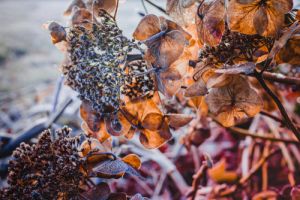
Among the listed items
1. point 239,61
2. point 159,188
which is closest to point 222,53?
point 239,61

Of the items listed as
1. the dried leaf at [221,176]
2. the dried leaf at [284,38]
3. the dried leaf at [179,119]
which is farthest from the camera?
the dried leaf at [221,176]

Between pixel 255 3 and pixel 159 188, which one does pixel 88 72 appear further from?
pixel 159 188

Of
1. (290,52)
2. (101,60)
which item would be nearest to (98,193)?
(101,60)

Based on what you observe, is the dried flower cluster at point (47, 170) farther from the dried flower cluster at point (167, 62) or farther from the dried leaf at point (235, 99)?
the dried leaf at point (235, 99)

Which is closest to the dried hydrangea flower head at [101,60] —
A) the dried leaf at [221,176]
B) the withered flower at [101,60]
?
the withered flower at [101,60]

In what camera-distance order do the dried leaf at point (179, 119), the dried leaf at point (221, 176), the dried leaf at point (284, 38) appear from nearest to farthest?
the dried leaf at point (284, 38)
the dried leaf at point (179, 119)
the dried leaf at point (221, 176)

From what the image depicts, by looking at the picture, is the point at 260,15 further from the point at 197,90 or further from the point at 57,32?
the point at 57,32

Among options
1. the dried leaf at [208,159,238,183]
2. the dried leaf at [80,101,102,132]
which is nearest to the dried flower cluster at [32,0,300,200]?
the dried leaf at [80,101,102,132]

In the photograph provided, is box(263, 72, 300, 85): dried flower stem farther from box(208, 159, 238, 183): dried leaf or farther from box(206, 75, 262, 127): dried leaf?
box(208, 159, 238, 183): dried leaf
